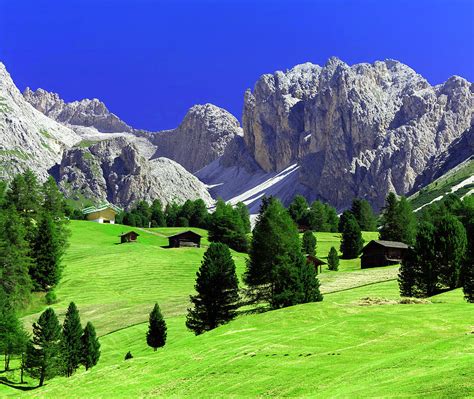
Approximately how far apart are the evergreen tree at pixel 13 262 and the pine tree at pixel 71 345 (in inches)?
647

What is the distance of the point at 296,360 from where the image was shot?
3450 cm

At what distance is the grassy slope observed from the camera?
2622cm

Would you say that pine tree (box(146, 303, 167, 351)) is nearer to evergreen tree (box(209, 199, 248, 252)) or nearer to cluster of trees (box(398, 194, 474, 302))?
cluster of trees (box(398, 194, 474, 302))

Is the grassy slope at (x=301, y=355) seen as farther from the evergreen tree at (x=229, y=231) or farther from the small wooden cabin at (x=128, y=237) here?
the small wooden cabin at (x=128, y=237)

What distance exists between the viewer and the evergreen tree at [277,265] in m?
64.4

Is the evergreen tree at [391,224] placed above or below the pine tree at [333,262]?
above

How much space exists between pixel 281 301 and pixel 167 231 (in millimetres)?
109142

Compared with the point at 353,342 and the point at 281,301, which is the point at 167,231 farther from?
the point at 353,342

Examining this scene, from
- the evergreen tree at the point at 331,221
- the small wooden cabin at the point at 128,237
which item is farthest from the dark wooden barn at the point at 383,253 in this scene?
the evergreen tree at the point at 331,221

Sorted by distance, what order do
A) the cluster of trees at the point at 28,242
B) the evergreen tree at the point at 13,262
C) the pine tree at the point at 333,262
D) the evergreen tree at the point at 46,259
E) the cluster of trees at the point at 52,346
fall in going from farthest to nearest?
the pine tree at the point at 333,262, the evergreen tree at the point at 46,259, the cluster of trees at the point at 28,242, the evergreen tree at the point at 13,262, the cluster of trees at the point at 52,346

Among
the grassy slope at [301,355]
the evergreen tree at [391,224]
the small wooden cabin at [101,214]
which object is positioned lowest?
the grassy slope at [301,355]

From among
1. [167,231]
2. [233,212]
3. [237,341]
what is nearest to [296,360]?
[237,341]

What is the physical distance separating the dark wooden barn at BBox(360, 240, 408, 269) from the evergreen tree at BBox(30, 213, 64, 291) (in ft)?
194

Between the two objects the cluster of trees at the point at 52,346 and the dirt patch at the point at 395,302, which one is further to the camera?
the cluster of trees at the point at 52,346
